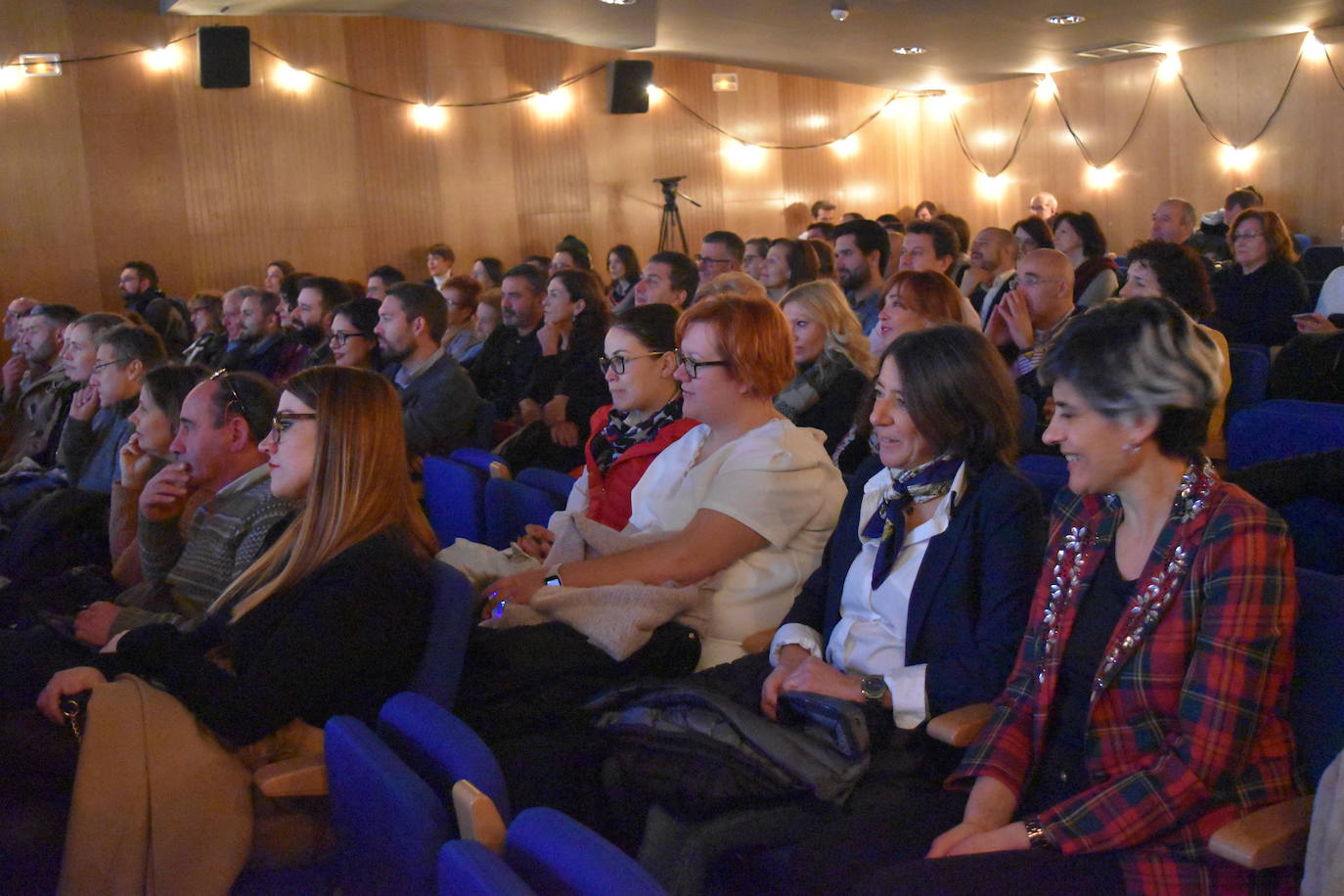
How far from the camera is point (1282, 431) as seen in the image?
114 inches

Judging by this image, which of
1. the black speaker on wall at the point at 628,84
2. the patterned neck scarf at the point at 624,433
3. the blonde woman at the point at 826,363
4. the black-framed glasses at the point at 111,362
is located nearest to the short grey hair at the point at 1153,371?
the patterned neck scarf at the point at 624,433

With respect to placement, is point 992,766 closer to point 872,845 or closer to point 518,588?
point 872,845

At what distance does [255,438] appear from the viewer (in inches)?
112

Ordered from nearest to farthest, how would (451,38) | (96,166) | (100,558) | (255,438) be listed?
(255,438) → (100,558) → (96,166) → (451,38)

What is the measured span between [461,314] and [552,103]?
5990mm

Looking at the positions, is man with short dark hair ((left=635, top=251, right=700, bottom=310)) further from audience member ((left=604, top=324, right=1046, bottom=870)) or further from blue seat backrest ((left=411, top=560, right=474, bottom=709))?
blue seat backrest ((left=411, top=560, right=474, bottom=709))

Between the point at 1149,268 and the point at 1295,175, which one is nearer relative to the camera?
the point at 1149,268

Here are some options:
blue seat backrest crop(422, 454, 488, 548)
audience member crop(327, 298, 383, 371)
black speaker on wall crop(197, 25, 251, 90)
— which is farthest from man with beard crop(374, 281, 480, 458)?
black speaker on wall crop(197, 25, 251, 90)

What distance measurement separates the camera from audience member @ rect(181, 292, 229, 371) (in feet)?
23.2

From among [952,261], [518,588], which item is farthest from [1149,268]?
[518,588]

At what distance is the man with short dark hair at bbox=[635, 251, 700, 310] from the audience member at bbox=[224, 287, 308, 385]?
191cm

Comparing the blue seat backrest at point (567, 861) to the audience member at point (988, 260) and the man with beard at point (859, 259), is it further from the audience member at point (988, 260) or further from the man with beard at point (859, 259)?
the audience member at point (988, 260)

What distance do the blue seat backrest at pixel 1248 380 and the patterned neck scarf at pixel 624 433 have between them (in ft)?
6.19

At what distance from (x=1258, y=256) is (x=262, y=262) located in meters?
7.77
